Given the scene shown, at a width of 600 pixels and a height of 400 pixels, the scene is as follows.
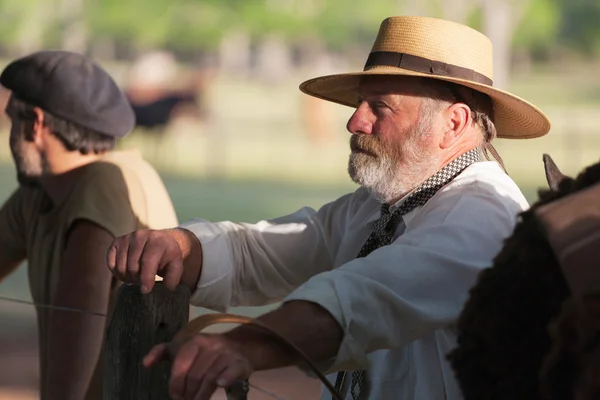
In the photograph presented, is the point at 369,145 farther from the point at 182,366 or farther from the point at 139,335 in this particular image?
the point at 182,366

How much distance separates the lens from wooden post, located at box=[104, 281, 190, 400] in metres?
2.46

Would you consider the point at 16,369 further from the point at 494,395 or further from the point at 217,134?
the point at 217,134

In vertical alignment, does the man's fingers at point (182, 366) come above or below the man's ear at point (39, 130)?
above

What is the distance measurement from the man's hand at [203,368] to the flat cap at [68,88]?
2.02 m

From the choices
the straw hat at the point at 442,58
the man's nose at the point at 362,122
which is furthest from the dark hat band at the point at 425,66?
the man's nose at the point at 362,122

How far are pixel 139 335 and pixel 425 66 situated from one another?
2.96 feet

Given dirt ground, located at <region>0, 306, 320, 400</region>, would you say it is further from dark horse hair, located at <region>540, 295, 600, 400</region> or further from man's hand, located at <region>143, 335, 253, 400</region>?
dark horse hair, located at <region>540, 295, 600, 400</region>

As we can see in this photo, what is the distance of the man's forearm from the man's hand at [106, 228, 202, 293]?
49cm

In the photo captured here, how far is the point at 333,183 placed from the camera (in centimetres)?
1731

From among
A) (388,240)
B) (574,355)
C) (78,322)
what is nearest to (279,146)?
(78,322)

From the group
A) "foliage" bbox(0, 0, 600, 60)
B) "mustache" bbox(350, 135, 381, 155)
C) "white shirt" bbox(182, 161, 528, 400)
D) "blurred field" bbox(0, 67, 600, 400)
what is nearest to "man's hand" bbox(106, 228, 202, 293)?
"white shirt" bbox(182, 161, 528, 400)

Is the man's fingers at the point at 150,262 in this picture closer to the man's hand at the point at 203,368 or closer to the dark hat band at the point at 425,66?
the man's hand at the point at 203,368

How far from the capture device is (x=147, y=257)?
7.89 feet

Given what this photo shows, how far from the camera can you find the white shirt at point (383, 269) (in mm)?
2070
